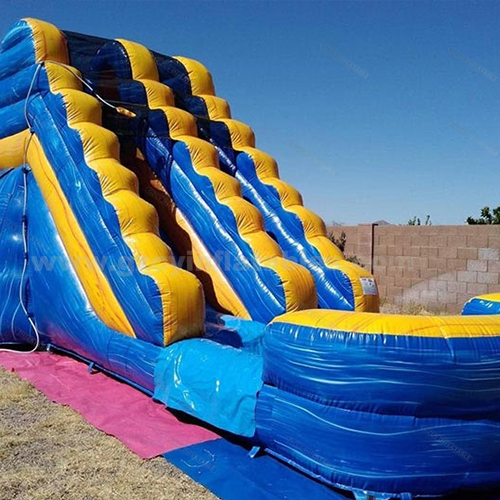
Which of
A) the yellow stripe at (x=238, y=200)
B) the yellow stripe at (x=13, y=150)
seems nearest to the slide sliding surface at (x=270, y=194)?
the yellow stripe at (x=238, y=200)

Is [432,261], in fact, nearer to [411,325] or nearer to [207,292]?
[207,292]

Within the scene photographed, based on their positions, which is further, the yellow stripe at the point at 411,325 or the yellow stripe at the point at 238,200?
the yellow stripe at the point at 238,200

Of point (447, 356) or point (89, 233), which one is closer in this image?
point (447, 356)

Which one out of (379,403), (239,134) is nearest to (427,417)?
(379,403)

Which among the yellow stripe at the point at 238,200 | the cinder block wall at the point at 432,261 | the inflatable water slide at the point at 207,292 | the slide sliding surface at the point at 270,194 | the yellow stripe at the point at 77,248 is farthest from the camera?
the cinder block wall at the point at 432,261

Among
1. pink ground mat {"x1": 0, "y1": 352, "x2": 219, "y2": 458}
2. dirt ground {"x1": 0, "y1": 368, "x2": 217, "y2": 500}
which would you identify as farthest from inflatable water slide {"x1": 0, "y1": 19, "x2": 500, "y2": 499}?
dirt ground {"x1": 0, "y1": 368, "x2": 217, "y2": 500}

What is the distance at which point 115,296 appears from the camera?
3.38 m

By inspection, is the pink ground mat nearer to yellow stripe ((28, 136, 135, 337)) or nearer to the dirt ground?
the dirt ground

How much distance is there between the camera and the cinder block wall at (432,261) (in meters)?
6.25

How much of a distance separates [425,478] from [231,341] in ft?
5.53

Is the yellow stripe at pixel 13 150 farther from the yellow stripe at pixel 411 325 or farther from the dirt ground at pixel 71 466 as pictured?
the yellow stripe at pixel 411 325

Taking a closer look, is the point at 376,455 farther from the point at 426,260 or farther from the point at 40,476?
the point at 426,260

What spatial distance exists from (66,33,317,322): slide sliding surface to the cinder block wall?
3265 mm

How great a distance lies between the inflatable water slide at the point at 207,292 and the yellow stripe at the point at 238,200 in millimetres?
14
